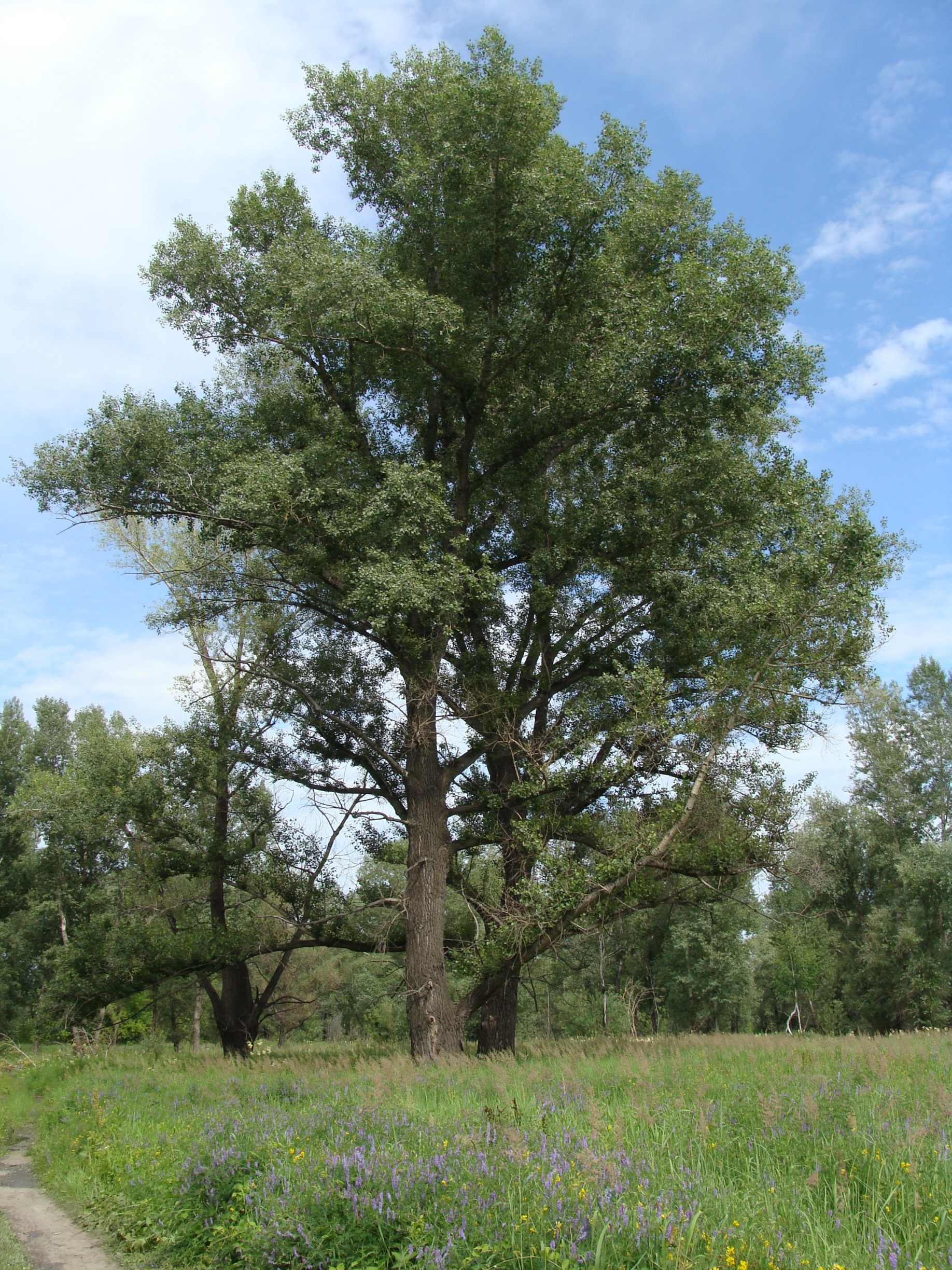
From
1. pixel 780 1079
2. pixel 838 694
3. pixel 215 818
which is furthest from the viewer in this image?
pixel 215 818

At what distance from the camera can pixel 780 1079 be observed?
262 inches

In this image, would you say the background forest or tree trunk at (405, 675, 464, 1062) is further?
the background forest

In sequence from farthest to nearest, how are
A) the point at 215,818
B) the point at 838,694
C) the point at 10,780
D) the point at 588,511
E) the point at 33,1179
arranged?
the point at 10,780
the point at 215,818
the point at 588,511
the point at 838,694
the point at 33,1179

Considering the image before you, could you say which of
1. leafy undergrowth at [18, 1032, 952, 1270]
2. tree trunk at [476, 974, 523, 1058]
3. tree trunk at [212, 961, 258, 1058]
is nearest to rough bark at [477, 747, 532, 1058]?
tree trunk at [476, 974, 523, 1058]

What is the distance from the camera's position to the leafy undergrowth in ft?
11.7

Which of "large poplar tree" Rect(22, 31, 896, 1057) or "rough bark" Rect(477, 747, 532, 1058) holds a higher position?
"large poplar tree" Rect(22, 31, 896, 1057)

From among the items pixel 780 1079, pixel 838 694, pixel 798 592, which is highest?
pixel 798 592

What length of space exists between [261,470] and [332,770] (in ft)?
25.7

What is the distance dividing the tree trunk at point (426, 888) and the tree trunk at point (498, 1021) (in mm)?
2953

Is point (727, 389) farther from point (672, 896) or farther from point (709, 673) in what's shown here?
point (672, 896)

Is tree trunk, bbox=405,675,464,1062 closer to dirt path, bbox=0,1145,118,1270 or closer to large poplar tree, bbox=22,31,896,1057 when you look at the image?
large poplar tree, bbox=22,31,896,1057

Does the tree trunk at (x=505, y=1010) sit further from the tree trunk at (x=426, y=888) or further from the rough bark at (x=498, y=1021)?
the tree trunk at (x=426, y=888)

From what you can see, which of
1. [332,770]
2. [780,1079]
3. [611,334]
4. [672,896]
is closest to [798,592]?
[611,334]

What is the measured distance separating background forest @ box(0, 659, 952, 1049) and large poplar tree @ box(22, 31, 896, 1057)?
6.08 ft
